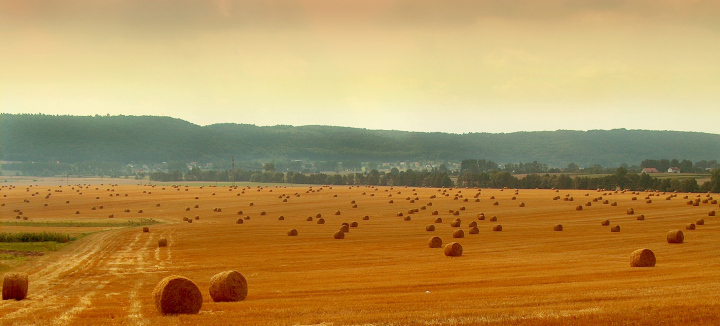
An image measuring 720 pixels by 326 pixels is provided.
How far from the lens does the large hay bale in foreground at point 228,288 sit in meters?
21.3

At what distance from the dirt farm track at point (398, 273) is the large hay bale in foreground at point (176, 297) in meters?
0.51

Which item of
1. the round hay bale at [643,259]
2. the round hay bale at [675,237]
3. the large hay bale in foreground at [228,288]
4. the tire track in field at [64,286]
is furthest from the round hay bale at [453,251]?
the tire track in field at [64,286]

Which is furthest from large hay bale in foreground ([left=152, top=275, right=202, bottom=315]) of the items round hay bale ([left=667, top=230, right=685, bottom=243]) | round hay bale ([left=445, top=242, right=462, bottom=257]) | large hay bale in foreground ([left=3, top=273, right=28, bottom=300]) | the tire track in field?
round hay bale ([left=667, top=230, right=685, bottom=243])

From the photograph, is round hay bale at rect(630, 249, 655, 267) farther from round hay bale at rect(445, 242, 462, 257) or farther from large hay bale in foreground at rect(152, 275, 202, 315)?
large hay bale in foreground at rect(152, 275, 202, 315)

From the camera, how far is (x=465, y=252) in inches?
1430

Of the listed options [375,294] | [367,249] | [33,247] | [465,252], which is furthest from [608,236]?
[33,247]

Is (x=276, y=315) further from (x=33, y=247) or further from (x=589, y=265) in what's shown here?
(x=33, y=247)

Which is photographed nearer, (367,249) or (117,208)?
(367,249)

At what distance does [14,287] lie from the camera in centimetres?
2266

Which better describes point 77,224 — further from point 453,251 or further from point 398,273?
point 398,273

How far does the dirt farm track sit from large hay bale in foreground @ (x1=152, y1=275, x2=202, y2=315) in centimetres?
51

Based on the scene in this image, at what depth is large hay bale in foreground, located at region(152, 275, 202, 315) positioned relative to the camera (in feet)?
62.2

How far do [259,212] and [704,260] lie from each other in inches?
2190

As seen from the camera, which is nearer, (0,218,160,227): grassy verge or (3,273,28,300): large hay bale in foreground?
(3,273,28,300): large hay bale in foreground
